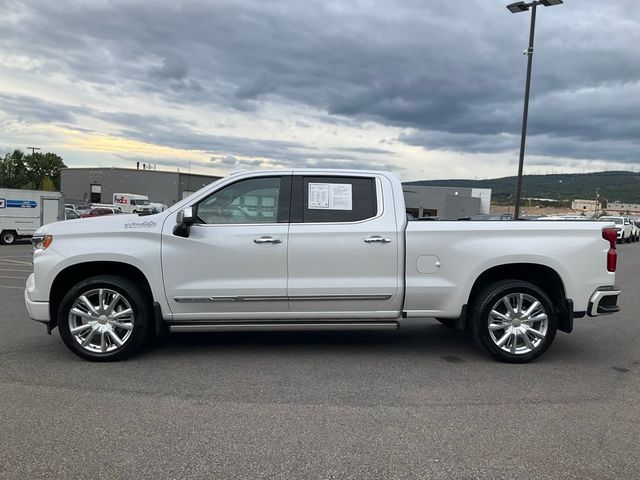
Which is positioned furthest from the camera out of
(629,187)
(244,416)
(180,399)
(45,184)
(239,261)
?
(629,187)

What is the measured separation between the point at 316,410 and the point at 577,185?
438 ft

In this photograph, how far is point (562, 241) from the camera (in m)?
5.61

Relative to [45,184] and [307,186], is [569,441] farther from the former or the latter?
[45,184]

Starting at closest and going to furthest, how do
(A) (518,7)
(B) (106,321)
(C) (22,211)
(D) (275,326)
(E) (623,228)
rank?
(B) (106,321) < (D) (275,326) < (A) (518,7) < (C) (22,211) < (E) (623,228)

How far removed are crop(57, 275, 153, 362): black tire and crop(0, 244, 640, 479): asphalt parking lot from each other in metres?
0.18

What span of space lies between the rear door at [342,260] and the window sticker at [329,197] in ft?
0.03

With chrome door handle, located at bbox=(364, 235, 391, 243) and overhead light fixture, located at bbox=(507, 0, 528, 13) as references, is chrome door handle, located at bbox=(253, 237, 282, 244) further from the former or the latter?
overhead light fixture, located at bbox=(507, 0, 528, 13)

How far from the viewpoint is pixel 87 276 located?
5629mm

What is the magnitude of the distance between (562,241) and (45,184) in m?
108

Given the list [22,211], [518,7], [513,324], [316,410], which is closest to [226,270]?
[316,410]

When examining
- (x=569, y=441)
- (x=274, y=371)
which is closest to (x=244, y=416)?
Result: (x=274, y=371)

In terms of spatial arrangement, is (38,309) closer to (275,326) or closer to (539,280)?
(275,326)

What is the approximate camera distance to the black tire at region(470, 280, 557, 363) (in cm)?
557

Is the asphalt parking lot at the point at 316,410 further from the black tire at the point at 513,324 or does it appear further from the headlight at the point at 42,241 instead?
the headlight at the point at 42,241
